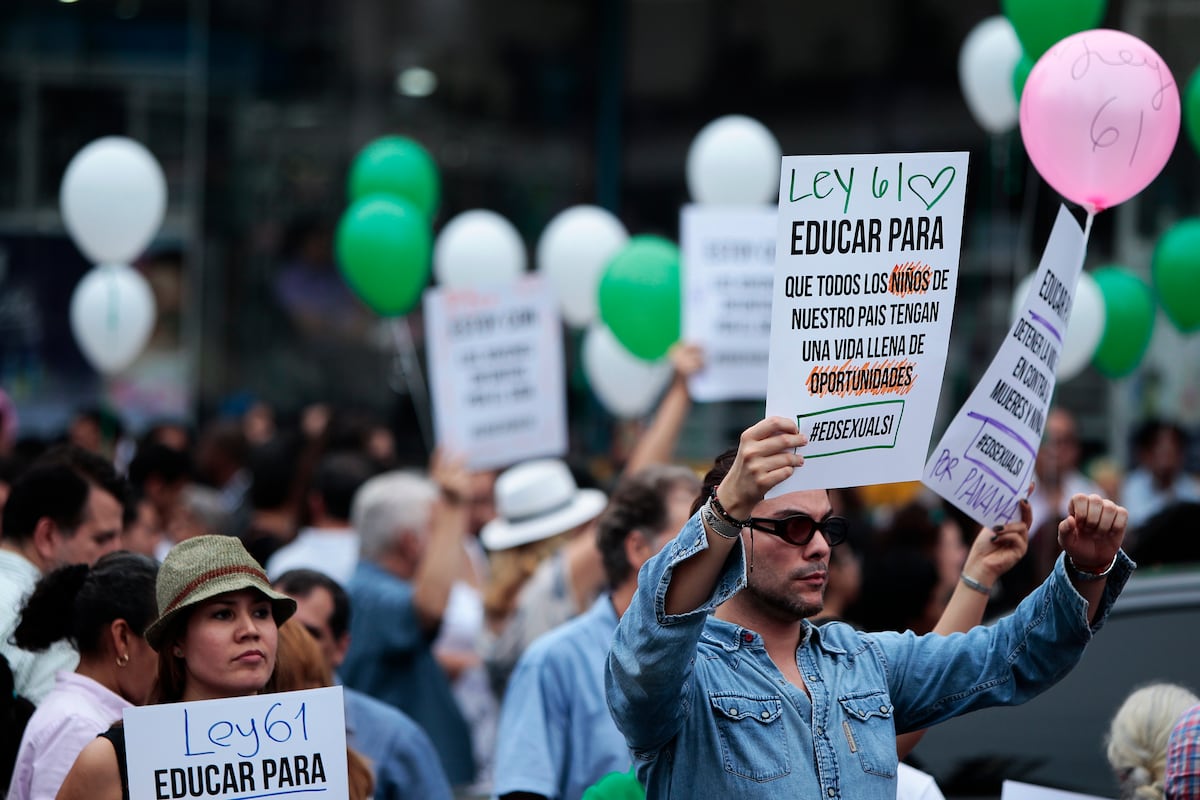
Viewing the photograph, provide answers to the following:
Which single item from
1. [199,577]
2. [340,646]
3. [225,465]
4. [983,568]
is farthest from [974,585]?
[225,465]

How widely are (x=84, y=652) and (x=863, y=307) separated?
1910 mm

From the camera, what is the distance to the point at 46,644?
3.84 meters

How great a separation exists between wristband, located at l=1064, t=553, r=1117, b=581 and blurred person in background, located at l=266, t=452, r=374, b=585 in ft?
11.8

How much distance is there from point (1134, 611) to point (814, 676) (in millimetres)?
1889

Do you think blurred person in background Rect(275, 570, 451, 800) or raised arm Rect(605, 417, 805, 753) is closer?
raised arm Rect(605, 417, 805, 753)

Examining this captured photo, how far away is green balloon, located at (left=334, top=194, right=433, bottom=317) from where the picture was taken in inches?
337

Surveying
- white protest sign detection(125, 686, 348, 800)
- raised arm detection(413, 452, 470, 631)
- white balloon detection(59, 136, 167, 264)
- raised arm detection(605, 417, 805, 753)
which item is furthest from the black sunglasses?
white balloon detection(59, 136, 167, 264)

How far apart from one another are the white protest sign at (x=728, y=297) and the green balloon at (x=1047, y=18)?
1.21 m

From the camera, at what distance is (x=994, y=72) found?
28.2ft

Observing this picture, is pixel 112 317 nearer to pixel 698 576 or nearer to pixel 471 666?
pixel 471 666

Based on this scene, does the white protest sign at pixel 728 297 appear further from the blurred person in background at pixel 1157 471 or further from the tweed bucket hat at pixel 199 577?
the blurred person in background at pixel 1157 471

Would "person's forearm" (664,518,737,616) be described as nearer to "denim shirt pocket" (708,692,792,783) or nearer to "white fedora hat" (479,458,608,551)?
"denim shirt pocket" (708,692,792,783)

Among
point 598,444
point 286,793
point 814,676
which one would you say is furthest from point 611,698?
point 598,444

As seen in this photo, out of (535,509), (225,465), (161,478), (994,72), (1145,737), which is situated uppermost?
(994,72)
